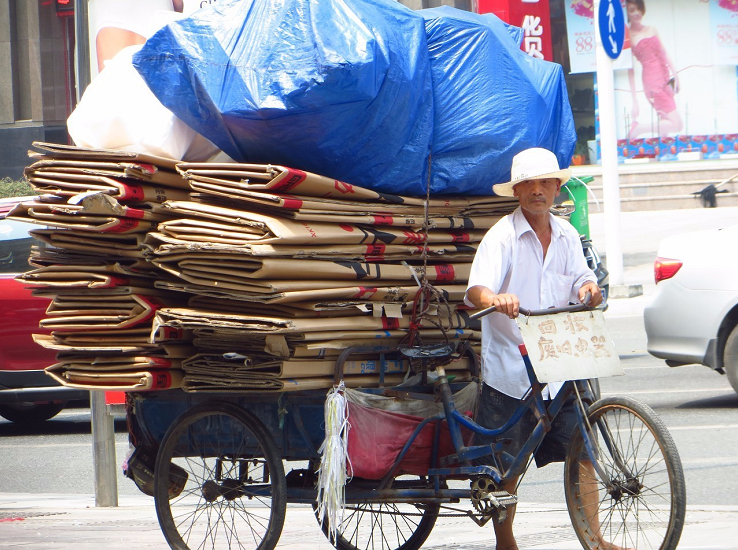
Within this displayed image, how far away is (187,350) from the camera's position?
4.34 metres

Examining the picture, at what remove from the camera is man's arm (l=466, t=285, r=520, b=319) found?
3863 mm

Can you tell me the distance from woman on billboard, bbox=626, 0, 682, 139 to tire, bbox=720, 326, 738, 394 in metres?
19.1

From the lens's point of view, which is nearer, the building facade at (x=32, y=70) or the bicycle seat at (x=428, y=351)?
the bicycle seat at (x=428, y=351)

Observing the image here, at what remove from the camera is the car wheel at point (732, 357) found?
7.90 m

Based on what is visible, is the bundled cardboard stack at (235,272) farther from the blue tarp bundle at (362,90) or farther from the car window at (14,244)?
the car window at (14,244)

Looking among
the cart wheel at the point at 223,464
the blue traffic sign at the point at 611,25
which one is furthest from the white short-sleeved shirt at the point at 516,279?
the blue traffic sign at the point at 611,25

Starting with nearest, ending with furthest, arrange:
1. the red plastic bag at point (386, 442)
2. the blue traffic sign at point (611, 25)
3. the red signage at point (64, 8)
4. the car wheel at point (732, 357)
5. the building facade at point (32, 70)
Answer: the red plastic bag at point (386, 442)
the car wheel at point (732, 357)
the blue traffic sign at point (611, 25)
the red signage at point (64, 8)
the building facade at point (32, 70)

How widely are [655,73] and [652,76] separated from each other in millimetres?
104

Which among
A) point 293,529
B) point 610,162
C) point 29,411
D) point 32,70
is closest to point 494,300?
point 293,529

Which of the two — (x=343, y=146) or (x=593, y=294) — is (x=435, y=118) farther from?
(x=593, y=294)

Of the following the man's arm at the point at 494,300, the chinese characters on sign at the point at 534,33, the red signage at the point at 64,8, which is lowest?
the man's arm at the point at 494,300

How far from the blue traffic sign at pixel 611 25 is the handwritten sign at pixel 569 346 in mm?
11077

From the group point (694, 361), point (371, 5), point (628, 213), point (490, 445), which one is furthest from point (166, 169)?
point (628, 213)

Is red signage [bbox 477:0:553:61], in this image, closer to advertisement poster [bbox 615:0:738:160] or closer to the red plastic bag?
advertisement poster [bbox 615:0:738:160]
